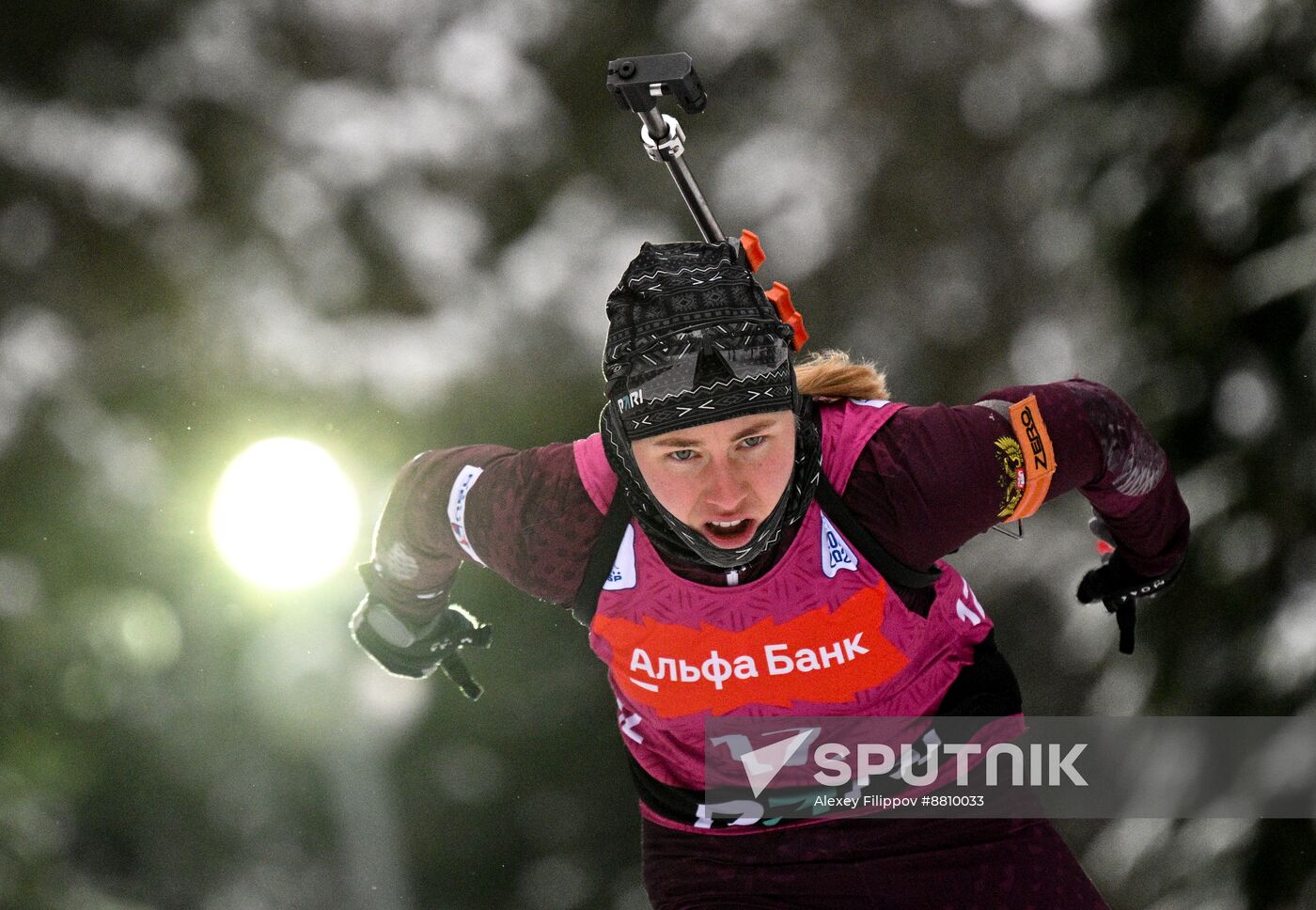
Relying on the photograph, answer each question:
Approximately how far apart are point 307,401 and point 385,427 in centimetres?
28

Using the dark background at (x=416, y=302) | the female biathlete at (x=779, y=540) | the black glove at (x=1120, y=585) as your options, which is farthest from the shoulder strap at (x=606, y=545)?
the dark background at (x=416, y=302)

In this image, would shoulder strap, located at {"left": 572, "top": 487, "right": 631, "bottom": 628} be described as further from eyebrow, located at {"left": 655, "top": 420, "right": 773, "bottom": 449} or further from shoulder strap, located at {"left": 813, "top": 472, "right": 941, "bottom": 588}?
shoulder strap, located at {"left": 813, "top": 472, "right": 941, "bottom": 588}

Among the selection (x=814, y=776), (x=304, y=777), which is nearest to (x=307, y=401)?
(x=304, y=777)

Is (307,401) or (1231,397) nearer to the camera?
(1231,397)

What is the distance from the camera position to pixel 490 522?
6.02 feet

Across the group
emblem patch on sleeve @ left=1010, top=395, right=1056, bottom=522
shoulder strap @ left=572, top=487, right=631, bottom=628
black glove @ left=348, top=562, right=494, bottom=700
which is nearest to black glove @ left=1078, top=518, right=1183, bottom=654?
emblem patch on sleeve @ left=1010, top=395, right=1056, bottom=522

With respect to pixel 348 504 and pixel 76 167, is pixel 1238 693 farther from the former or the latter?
pixel 76 167

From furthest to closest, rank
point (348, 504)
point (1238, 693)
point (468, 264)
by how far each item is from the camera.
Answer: point (468, 264)
point (348, 504)
point (1238, 693)

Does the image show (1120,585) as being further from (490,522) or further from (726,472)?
(490,522)

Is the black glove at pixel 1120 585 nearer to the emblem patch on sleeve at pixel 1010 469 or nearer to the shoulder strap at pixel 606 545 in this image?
the emblem patch on sleeve at pixel 1010 469

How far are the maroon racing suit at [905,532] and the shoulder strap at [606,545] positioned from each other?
21 millimetres

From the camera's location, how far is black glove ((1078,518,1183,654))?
2.05 m

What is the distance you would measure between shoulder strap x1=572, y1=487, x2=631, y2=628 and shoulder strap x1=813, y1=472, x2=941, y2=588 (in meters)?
0.28

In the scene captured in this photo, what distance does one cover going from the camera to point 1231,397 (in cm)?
345
